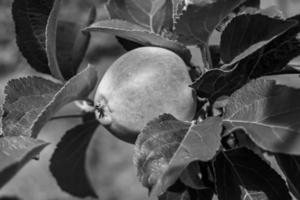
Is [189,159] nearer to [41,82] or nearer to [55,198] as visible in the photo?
[41,82]

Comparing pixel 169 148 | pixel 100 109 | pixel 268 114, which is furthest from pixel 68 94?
pixel 268 114

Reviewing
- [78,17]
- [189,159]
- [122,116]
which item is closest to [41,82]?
[122,116]

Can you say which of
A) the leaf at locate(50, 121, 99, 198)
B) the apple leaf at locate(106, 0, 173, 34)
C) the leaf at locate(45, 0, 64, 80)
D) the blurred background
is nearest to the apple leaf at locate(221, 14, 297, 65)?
the apple leaf at locate(106, 0, 173, 34)

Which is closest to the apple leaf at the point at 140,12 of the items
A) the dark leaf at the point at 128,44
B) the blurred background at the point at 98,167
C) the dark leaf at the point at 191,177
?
the dark leaf at the point at 128,44

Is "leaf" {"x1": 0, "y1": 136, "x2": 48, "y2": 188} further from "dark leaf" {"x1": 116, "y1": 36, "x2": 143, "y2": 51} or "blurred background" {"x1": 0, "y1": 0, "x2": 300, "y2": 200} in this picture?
"blurred background" {"x1": 0, "y1": 0, "x2": 300, "y2": 200}

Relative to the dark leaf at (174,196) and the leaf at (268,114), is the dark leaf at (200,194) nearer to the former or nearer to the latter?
the dark leaf at (174,196)
